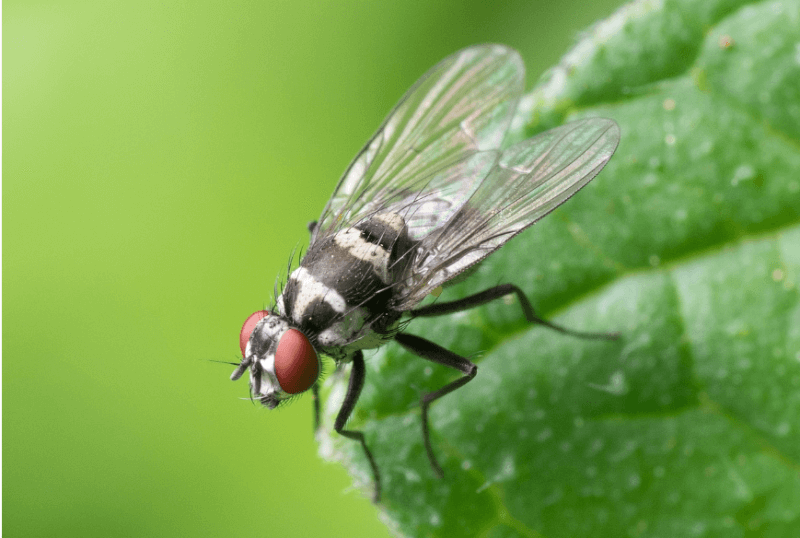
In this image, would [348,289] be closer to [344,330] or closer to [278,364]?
[344,330]

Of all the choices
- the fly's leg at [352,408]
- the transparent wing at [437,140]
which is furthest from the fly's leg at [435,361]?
the transparent wing at [437,140]

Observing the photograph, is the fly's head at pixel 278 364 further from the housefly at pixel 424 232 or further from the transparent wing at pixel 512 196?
the transparent wing at pixel 512 196

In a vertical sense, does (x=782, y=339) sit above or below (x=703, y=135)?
below

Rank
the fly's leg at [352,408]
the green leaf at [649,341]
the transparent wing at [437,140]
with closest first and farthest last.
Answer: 1. the green leaf at [649,341]
2. the fly's leg at [352,408]
3. the transparent wing at [437,140]

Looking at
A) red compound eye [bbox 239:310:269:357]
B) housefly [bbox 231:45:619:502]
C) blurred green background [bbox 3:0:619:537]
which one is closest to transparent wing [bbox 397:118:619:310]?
housefly [bbox 231:45:619:502]

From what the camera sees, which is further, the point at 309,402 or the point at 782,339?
the point at 309,402

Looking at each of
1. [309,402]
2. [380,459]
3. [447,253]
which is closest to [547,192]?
[447,253]

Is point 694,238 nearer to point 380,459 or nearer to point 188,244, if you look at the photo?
point 380,459

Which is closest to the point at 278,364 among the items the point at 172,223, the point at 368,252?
the point at 368,252
